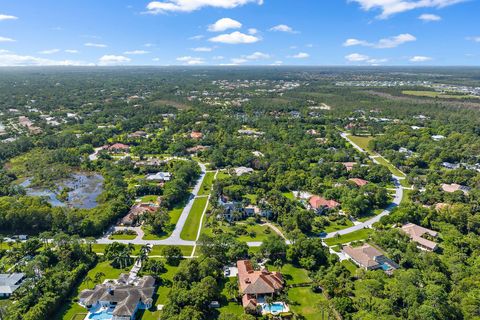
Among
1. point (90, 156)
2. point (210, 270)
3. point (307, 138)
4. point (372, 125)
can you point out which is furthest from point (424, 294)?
point (372, 125)

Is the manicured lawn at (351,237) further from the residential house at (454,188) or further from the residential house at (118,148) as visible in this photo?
the residential house at (118,148)

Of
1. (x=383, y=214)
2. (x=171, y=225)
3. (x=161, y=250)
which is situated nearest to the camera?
(x=161, y=250)

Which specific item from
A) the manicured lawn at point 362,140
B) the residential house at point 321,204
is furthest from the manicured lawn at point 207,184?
the manicured lawn at point 362,140

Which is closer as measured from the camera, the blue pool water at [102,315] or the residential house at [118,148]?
the blue pool water at [102,315]

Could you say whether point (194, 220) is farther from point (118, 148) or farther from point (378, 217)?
point (118, 148)

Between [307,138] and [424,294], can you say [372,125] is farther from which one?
[424,294]

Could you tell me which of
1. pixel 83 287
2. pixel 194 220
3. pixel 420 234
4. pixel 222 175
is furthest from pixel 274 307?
pixel 222 175
